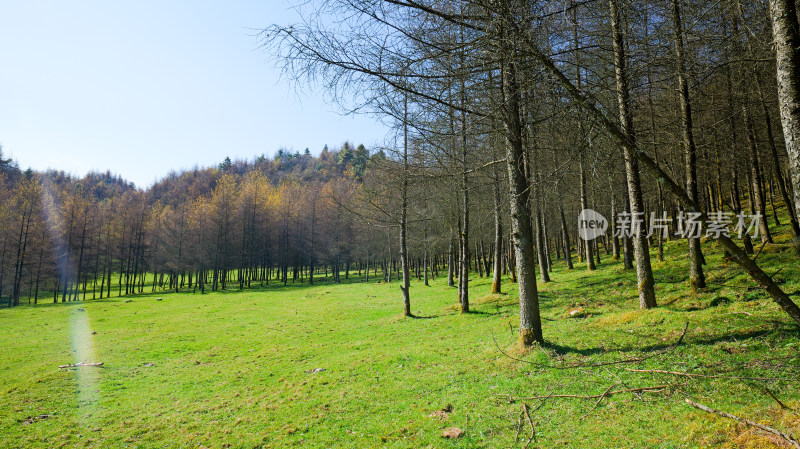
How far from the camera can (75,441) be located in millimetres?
6664

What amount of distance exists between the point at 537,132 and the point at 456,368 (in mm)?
5167

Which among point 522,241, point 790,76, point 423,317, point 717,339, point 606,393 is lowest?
point 423,317

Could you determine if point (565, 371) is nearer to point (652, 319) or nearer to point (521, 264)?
point (521, 264)

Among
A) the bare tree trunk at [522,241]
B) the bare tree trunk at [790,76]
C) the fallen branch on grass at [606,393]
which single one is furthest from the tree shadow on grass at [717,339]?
the bare tree trunk at [790,76]

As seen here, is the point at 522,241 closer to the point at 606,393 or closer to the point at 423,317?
the point at 606,393

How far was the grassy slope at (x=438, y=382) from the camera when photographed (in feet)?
14.8

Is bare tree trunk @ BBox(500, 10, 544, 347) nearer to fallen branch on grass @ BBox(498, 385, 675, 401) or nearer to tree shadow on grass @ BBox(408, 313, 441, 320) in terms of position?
fallen branch on grass @ BBox(498, 385, 675, 401)

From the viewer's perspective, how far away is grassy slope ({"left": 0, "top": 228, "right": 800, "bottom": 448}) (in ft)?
14.8

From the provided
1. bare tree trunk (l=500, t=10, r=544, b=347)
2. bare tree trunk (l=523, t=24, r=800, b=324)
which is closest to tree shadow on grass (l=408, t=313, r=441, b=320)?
bare tree trunk (l=500, t=10, r=544, b=347)

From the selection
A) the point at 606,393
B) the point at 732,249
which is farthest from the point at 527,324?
the point at 732,249

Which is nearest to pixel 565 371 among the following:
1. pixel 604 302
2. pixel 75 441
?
pixel 604 302

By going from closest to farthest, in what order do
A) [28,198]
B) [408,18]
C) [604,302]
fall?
[408,18] < [604,302] < [28,198]

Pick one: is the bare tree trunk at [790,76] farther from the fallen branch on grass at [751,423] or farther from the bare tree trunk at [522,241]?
the bare tree trunk at [522,241]

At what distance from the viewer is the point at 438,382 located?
713 centimetres
